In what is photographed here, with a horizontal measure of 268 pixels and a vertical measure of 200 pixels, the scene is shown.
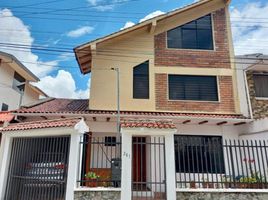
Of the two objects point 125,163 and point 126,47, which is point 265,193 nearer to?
point 125,163

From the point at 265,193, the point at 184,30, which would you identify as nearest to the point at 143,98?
the point at 184,30

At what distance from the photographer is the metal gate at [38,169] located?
7.09m

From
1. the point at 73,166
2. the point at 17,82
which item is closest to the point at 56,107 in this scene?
the point at 73,166

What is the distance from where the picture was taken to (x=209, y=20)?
46.1 ft

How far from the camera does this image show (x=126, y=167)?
6875mm

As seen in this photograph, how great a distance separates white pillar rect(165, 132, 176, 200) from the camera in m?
6.81

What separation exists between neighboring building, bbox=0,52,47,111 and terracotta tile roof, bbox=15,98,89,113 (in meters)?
4.16

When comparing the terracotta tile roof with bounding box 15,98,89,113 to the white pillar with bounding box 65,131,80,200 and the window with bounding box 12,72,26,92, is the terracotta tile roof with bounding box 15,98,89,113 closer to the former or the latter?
the white pillar with bounding box 65,131,80,200

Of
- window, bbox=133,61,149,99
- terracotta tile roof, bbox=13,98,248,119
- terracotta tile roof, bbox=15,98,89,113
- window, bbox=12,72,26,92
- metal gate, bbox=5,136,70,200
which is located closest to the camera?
metal gate, bbox=5,136,70,200

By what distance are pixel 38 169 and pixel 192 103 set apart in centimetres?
842

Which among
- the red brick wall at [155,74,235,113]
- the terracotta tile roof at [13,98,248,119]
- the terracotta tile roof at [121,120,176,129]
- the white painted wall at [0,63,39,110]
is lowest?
the terracotta tile roof at [121,120,176,129]

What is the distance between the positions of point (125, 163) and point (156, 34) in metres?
8.91

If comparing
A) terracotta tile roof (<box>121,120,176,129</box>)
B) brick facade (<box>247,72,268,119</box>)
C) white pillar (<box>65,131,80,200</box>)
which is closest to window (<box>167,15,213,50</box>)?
brick facade (<box>247,72,268,119</box>)

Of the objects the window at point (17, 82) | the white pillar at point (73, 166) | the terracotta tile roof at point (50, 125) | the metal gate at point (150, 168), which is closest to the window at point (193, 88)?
the metal gate at point (150, 168)
